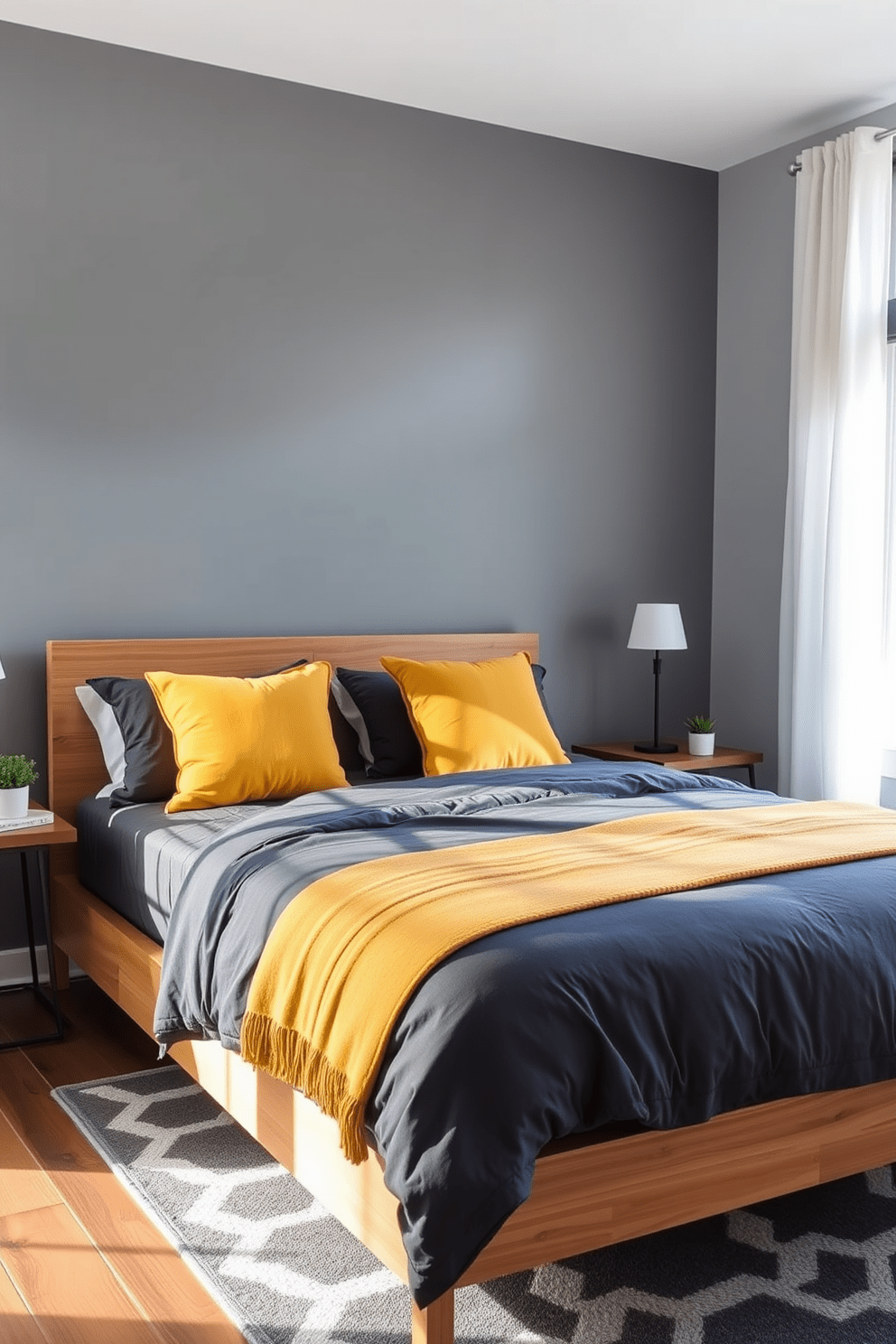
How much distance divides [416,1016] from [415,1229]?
0.30 metres

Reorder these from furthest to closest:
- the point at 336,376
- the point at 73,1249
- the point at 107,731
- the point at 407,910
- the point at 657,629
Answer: the point at 657,629, the point at 336,376, the point at 107,731, the point at 73,1249, the point at 407,910

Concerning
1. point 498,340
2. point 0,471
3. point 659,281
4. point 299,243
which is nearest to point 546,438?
point 498,340

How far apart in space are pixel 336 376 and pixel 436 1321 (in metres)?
3.11

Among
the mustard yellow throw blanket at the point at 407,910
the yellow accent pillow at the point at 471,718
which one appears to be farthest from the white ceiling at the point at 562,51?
the mustard yellow throw blanket at the point at 407,910

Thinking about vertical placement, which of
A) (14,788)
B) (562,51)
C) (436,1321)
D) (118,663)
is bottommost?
(436,1321)

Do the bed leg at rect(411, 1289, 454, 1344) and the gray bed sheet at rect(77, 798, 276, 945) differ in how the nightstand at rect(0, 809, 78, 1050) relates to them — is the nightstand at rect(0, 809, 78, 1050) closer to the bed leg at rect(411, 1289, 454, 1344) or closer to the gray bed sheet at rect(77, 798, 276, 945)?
the gray bed sheet at rect(77, 798, 276, 945)

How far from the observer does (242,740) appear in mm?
3391

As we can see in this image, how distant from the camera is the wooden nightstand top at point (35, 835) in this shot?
319cm

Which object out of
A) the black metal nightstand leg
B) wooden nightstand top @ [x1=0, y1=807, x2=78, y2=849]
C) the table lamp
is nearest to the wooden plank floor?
the black metal nightstand leg

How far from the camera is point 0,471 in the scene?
3631 millimetres

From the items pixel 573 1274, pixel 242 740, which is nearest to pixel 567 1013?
pixel 573 1274

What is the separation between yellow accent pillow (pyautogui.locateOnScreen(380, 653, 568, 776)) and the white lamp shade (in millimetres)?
713

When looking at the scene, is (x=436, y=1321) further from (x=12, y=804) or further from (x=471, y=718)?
(x=471, y=718)

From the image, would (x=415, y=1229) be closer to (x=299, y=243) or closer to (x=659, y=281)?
(x=299, y=243)
